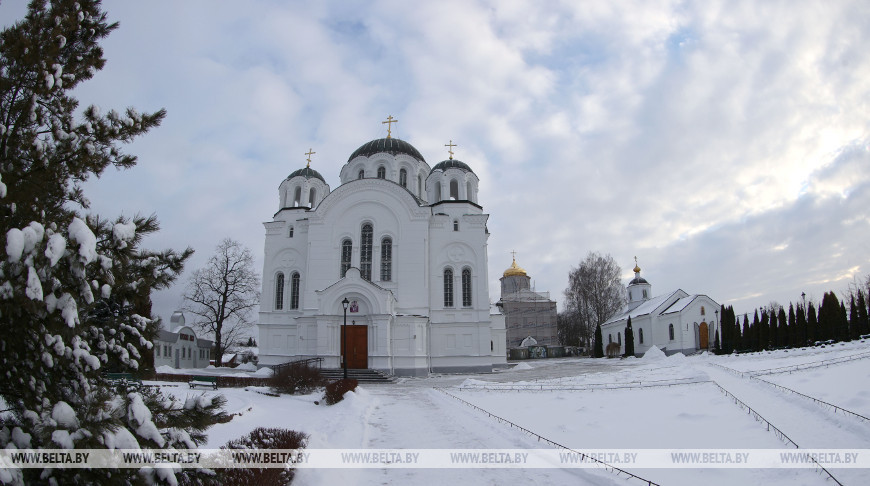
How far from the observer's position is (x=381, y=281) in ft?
92.5

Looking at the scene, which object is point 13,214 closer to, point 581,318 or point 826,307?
point 826,307

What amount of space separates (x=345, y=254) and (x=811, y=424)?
928 inches

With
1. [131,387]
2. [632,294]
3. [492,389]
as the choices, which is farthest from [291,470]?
[632,294]

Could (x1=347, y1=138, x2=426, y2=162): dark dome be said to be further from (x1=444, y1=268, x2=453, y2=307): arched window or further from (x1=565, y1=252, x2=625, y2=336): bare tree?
(x1=565, y1=252, x2=625, y2=336): bare tree

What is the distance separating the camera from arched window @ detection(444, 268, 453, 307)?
29234mm

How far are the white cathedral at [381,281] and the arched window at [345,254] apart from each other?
2.3 inches

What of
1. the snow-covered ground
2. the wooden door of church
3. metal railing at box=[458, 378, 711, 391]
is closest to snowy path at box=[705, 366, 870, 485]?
the snow-covered ground

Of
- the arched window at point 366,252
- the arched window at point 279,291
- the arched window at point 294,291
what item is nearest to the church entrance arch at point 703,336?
the arched window at point 366,252

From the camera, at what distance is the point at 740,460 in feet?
20.9

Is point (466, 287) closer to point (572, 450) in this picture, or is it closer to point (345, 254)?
point (345, 254)

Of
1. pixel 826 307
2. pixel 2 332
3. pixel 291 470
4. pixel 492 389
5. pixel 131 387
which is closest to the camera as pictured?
pixel 2 332

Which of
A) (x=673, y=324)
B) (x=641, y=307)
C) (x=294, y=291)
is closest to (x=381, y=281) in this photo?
(x=294, y=291)

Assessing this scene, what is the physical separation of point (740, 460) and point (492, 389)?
11.1 meters

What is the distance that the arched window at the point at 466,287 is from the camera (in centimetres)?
2936
